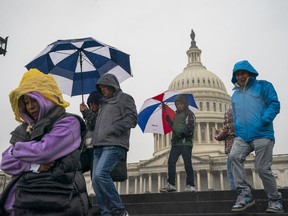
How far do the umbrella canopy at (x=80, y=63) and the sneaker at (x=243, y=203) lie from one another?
3.72 m

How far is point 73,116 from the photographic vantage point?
3.02 m

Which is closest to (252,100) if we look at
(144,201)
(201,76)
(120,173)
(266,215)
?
(266,215)

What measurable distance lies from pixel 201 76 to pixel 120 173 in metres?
70.7

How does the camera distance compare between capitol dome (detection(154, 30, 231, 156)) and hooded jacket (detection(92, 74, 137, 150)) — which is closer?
hooded jacket (detection(92, 74, 137, 150))

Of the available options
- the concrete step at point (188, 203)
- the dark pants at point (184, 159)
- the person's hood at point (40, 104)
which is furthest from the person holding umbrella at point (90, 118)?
the dark pants at point (184, 159)

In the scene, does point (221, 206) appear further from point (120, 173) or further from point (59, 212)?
point (59, 212)

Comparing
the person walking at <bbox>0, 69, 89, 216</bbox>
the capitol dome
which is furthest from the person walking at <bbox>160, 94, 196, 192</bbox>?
the capitol dome

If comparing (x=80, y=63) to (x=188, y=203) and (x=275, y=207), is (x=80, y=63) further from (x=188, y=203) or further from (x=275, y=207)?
(x=275, y=207)

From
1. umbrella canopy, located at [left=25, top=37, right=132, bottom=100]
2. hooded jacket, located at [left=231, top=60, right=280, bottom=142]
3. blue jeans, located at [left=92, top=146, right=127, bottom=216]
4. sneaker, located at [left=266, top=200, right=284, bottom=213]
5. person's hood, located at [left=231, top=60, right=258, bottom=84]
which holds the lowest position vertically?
sneaker, located at [left=266, top=200, right=284, bottom=213]

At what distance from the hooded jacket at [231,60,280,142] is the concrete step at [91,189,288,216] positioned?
4.59 feet

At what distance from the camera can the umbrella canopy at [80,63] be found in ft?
24.9

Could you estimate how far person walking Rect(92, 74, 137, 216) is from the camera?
15.2 feet

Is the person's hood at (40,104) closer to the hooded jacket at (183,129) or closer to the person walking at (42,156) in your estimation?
the person walking at (42,156)

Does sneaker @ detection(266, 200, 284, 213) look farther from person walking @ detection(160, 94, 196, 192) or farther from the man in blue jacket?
person walking @ detection(160, 94, 196, 192)
